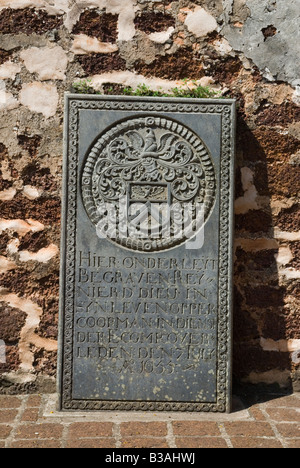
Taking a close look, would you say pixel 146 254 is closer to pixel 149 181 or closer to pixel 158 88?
pixel 149 181

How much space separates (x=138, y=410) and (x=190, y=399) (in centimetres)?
30

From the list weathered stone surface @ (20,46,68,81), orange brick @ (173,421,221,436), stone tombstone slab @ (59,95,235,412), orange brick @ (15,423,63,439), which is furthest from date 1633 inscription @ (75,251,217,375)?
weathered stone surface @ (20,46,68,81)

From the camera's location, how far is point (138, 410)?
3102 mm

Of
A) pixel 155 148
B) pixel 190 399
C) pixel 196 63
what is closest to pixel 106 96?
pixel 155 148

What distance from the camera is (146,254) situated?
3154mm

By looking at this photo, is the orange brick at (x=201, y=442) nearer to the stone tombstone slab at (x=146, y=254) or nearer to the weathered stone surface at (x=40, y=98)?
the stone tombstone slab at (x=146, y=254)

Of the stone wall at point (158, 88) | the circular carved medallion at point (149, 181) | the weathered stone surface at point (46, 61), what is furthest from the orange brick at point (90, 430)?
the weathered stone surface at point (46, 61)

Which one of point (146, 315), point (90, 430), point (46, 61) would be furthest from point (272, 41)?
point (90, 430)

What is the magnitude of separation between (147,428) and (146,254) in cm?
94

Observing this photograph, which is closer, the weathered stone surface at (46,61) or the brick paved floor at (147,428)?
the brick paved floor at (147,428)

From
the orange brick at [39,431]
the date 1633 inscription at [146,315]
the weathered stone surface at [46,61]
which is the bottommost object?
the orange brick at [39,431]

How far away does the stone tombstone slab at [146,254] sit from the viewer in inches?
123

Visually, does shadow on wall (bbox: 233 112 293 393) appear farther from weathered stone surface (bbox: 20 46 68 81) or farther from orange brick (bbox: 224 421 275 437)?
weathered stone surface (bbox: 20 46 68 81)
